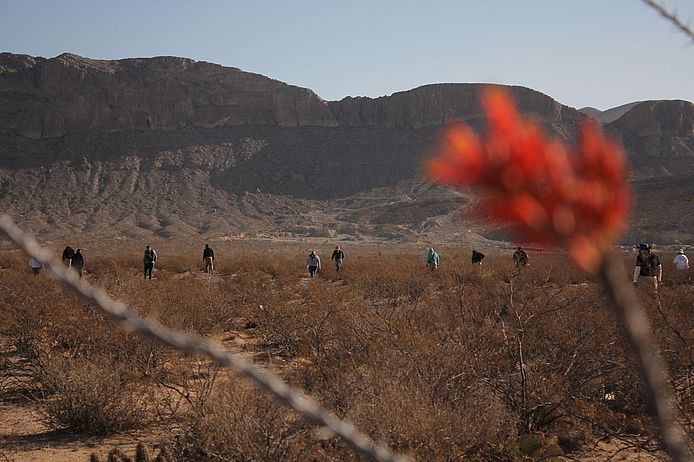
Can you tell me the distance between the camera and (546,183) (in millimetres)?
646

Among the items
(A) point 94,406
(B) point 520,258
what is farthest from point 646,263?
(A) point 94,406

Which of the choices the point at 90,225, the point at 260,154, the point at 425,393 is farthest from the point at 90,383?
the point at 260,154

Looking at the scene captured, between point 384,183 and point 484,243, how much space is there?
88.2 feet

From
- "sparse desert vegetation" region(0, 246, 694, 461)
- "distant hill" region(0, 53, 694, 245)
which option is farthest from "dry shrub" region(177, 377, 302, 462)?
"distant hill" region(0, 53, 694, 245)

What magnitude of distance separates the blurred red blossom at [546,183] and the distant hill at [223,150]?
56.8 metres

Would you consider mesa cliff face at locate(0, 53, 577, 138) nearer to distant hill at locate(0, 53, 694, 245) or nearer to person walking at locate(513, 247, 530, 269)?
distant hill at locate(0, 53, 694, 245)

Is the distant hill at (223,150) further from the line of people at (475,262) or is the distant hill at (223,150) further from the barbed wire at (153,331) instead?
the barbed wire at (153,331)

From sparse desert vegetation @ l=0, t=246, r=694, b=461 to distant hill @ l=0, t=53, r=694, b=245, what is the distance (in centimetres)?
4815

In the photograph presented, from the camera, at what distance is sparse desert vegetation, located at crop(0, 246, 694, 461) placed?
16.4 feet

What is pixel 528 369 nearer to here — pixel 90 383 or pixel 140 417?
pixel 140 417

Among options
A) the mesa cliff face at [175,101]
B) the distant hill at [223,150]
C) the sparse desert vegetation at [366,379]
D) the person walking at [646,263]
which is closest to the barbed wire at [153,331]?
the sparse desert vegetation at [366,379]

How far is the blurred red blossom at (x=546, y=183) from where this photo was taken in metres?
0.63

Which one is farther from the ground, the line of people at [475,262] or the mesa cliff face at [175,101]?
the mesa cliff face at [175,101]

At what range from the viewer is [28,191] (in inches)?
2736
